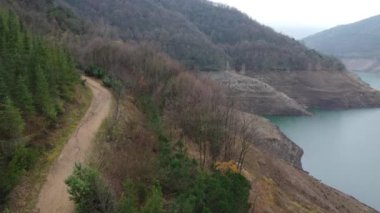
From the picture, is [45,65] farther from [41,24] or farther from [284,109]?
[284,109]

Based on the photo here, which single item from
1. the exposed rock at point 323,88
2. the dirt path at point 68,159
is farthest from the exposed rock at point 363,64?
the dirt path at point 68,159

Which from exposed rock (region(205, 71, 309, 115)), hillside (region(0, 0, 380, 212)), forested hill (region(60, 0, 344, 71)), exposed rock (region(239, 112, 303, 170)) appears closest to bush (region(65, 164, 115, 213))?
hillside (region(0, 0, 380, 212))

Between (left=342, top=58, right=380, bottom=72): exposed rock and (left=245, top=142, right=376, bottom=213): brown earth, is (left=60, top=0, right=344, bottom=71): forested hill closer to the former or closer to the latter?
(left=245, top=142, right=376, bottom=213): brown earth

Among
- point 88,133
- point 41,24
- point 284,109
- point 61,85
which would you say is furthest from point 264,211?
point 284,109

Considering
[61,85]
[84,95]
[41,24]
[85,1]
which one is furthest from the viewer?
[85,1]

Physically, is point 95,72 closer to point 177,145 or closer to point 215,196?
point 177,145

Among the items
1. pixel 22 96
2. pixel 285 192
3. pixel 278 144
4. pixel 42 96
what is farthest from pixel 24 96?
pixel 278 144
